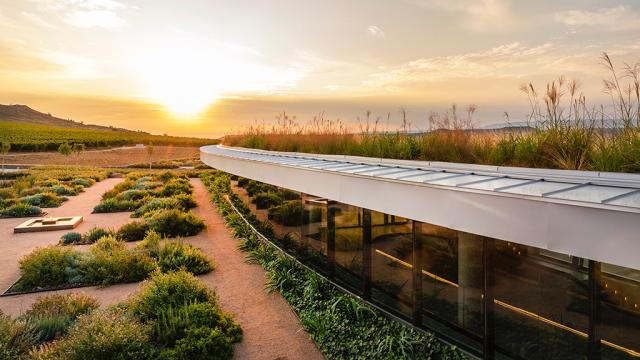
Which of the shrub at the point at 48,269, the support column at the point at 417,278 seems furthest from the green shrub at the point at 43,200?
the support column at the point at 417,278

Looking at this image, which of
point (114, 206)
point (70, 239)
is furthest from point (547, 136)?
point (114, 206)

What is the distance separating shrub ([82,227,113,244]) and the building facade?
9.41 m

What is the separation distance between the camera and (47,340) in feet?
21.0

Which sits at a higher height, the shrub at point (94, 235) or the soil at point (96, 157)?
the soil at point (96, 157)

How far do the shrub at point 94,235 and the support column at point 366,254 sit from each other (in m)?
10.1

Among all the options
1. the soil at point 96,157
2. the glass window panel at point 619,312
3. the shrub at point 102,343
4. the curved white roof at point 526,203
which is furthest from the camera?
the soil at point 96,157

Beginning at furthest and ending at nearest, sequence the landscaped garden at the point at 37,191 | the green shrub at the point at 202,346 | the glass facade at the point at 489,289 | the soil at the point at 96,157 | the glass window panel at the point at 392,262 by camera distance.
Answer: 1. the soil at the point at 96,157
2. the landscaped garden at the point at 37,191
3. the glass window panel at the point at 392,262
4. the green shrub at the point at 202,346
5. the glass facade at the point at 489,289

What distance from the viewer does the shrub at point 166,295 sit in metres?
6.96

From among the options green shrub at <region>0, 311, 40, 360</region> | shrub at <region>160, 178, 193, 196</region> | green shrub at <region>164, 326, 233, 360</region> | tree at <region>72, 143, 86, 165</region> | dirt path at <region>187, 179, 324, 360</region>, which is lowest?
dirt path at <region>187, 179, 324, 360</region>

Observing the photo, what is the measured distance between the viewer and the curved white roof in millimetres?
2770

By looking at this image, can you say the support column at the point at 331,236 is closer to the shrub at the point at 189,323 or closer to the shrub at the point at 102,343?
the shrub at the point at 189,323

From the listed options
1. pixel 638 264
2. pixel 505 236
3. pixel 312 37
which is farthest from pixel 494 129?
pixel 312 37

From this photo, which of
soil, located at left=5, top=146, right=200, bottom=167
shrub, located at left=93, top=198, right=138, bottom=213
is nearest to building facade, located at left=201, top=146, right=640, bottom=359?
shrub, located at left=93, top=198, right=138, bottom=213

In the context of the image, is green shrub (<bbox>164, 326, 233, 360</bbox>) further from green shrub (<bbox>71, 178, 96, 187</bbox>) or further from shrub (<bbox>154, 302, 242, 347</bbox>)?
green shrub (<bbox>71, 178, 96, 187</bbox>)
